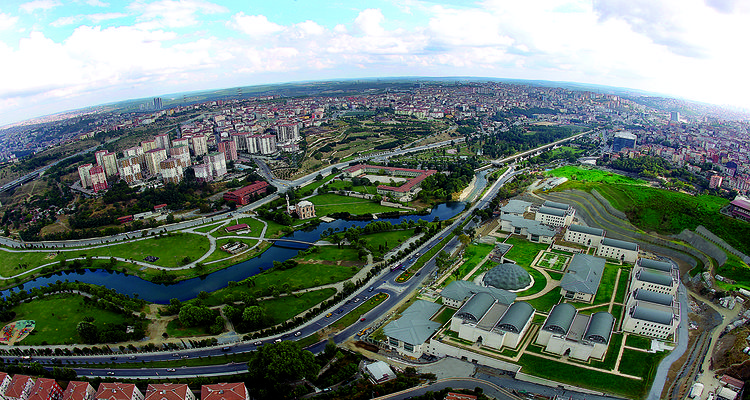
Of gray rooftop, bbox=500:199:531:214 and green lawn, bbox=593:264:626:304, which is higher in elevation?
gray rooftop, bbox=500:199:531:214

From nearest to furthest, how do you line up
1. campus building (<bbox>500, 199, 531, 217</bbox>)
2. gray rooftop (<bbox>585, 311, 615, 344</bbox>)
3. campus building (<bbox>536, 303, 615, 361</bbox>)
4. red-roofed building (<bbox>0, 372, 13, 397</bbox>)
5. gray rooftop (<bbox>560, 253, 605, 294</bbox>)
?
red-roofed building (<bbox>0, 372, 13, 397</bbox>)
campus building (<bbox>536, 303, 615, 361</bbox>)
gray rooftop (<bbox>585, 311, 615, 344</bbox>)
gray rooftop (<bbox>560, 253, 605, 294</bbox>)
campus building (<bbox>500, 199, 531, 217</bbox>)

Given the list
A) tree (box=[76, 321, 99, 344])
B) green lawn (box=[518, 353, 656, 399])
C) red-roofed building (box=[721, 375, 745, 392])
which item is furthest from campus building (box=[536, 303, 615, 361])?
tree (box=[76, 321, 99, 344])

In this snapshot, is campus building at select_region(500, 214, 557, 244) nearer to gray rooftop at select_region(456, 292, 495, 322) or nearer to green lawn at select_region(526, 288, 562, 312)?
green lawn at select_region(526, 288, 562, 312)

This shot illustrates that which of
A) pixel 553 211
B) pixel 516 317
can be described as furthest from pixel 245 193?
pixel 516 317

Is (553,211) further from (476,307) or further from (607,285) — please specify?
(476,307)

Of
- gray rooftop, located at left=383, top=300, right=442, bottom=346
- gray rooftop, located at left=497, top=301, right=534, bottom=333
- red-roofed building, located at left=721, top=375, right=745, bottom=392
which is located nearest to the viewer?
red-roofed building, located at left=721, top=375, right=745, bottom=392

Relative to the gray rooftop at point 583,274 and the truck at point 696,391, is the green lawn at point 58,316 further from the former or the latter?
the truck at point 696,391

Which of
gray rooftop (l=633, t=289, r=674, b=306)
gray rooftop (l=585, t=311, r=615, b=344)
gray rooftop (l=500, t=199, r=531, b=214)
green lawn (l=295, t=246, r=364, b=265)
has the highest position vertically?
gray rooftop (l=500, t=199, r=531, b=214)
